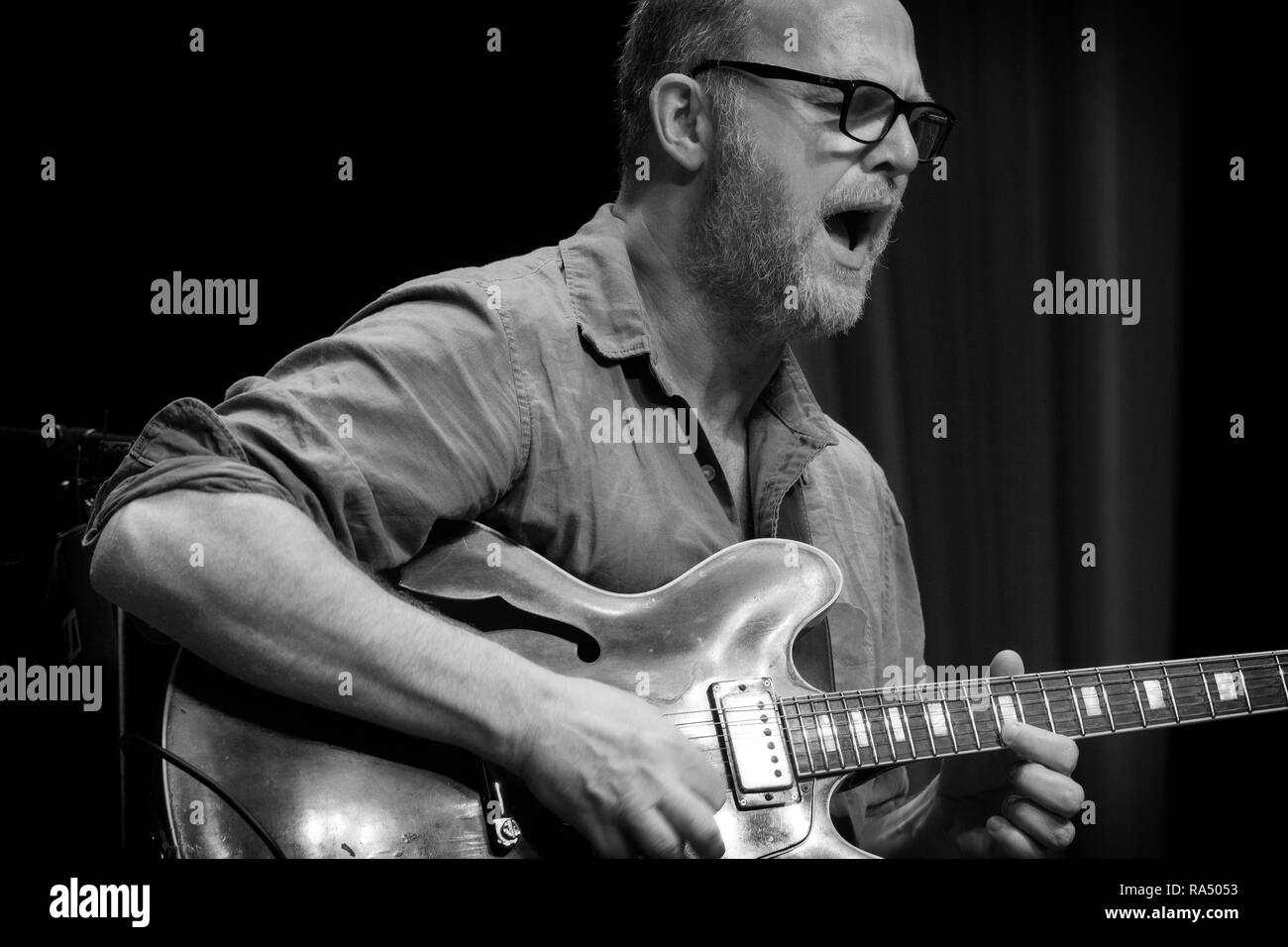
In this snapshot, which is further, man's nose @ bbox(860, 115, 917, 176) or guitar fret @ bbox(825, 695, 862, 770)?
man's nose @ bbox(860, 115, 917, 176)

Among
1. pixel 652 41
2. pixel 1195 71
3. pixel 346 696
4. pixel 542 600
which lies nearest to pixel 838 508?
pixel 542 600

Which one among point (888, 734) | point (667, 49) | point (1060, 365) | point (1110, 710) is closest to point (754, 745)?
point (888, 734)

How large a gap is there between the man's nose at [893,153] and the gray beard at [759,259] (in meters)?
0.03

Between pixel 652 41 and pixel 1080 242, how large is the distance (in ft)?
2.77

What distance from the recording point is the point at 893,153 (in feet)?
4.86

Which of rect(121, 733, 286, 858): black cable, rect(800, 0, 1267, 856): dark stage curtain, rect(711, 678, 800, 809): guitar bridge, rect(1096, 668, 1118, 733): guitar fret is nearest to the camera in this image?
rect(121, 733, 286, 858): black cable

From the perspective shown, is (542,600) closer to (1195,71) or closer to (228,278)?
(228,278)

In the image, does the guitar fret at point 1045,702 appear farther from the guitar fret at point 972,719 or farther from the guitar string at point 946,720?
the guitar fret at point 972,719

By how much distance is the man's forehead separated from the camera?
1479mm

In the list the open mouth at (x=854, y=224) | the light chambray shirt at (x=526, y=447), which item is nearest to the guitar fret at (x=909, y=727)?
the light chambray shirt at (x=526, y=447)

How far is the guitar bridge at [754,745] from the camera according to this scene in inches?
46.0

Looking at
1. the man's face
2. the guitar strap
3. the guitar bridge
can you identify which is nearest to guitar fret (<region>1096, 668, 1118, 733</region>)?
the guitar strap

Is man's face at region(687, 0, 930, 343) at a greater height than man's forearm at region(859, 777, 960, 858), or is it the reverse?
man's face at region(687, 0, 930, 343)

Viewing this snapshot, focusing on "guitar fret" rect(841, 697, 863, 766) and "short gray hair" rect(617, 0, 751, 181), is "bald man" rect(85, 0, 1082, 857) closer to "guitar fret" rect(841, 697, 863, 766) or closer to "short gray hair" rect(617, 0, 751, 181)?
"short gray hair" rect(617, 0, 751, 181)
